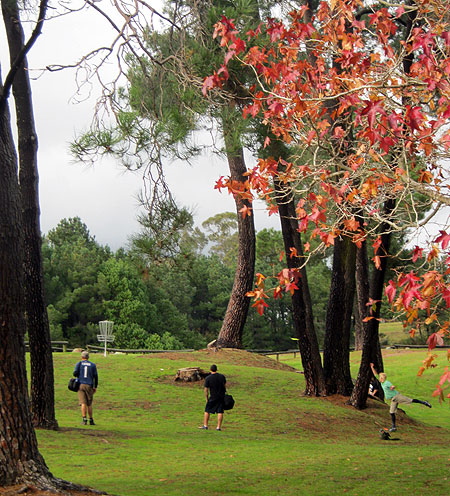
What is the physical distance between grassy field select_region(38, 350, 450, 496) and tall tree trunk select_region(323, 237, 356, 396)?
2.50 ft

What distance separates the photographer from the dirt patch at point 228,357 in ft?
69.8

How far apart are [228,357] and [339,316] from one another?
6.23m

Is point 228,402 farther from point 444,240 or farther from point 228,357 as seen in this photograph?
point 228,357

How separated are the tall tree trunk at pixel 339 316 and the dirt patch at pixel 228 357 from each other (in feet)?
16.5

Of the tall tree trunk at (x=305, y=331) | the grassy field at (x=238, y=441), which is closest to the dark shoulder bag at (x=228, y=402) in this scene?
the grassy field at (x=238, y=441)

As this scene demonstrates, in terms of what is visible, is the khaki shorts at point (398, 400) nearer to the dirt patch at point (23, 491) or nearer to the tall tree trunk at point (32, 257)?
the tall tree trunk at point (32, 257)

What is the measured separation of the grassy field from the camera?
26.5ft

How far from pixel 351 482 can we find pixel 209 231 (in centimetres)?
6741

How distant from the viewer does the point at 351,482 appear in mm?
8359

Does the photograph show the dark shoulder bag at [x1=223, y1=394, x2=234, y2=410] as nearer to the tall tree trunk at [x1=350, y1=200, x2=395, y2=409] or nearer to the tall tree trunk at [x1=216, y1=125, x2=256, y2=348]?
the tall tree trunk at [x1=350, y1=200, x2=395, y2=409]

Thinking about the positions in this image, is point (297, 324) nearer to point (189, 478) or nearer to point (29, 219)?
point (29, 219)

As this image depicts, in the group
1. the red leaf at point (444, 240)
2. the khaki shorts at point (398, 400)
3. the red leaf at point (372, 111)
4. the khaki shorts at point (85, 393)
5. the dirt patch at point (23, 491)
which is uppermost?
the red leaf at point (372, 111)

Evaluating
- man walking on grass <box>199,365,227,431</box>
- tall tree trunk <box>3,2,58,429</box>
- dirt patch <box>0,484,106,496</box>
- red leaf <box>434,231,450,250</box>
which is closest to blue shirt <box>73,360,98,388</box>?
tall tree trunk <box>3,2,58,429</box>

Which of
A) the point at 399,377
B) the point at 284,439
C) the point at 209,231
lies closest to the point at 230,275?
the point at 209,231
